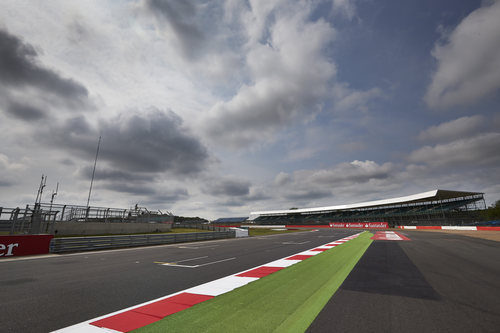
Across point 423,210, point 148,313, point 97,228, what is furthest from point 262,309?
point 423,210

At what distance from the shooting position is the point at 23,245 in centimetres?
1134

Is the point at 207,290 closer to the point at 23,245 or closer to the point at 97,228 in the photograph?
the point at 23,245

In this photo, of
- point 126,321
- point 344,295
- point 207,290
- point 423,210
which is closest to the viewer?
point 126,321

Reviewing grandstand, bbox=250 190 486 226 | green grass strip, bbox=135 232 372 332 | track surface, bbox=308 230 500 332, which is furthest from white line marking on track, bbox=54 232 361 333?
grandstand, bbox=250 190 486 226

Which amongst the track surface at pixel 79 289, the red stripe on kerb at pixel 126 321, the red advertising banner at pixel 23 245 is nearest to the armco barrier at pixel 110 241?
the red advertising banner at pixel 23 245

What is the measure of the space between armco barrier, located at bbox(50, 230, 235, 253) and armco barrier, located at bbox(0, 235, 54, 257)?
0.37 m

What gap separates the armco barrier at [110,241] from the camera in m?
12.7

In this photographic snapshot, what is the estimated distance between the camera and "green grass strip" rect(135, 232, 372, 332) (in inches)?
127

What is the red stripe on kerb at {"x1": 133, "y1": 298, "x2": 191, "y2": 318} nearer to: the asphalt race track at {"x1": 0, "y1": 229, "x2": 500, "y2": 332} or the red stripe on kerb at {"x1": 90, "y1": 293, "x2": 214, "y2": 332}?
the red stripe on kerb at {"x1": 90, "y1": 293, "x2": 214, "y2": 332}

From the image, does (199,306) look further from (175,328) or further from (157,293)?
(157,293)

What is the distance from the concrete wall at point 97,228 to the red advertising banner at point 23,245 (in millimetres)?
6327

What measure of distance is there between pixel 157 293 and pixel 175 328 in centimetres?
205

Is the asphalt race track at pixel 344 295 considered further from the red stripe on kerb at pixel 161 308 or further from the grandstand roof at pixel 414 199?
the grandstand roof at pixel 414 199

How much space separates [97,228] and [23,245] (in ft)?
33.9
